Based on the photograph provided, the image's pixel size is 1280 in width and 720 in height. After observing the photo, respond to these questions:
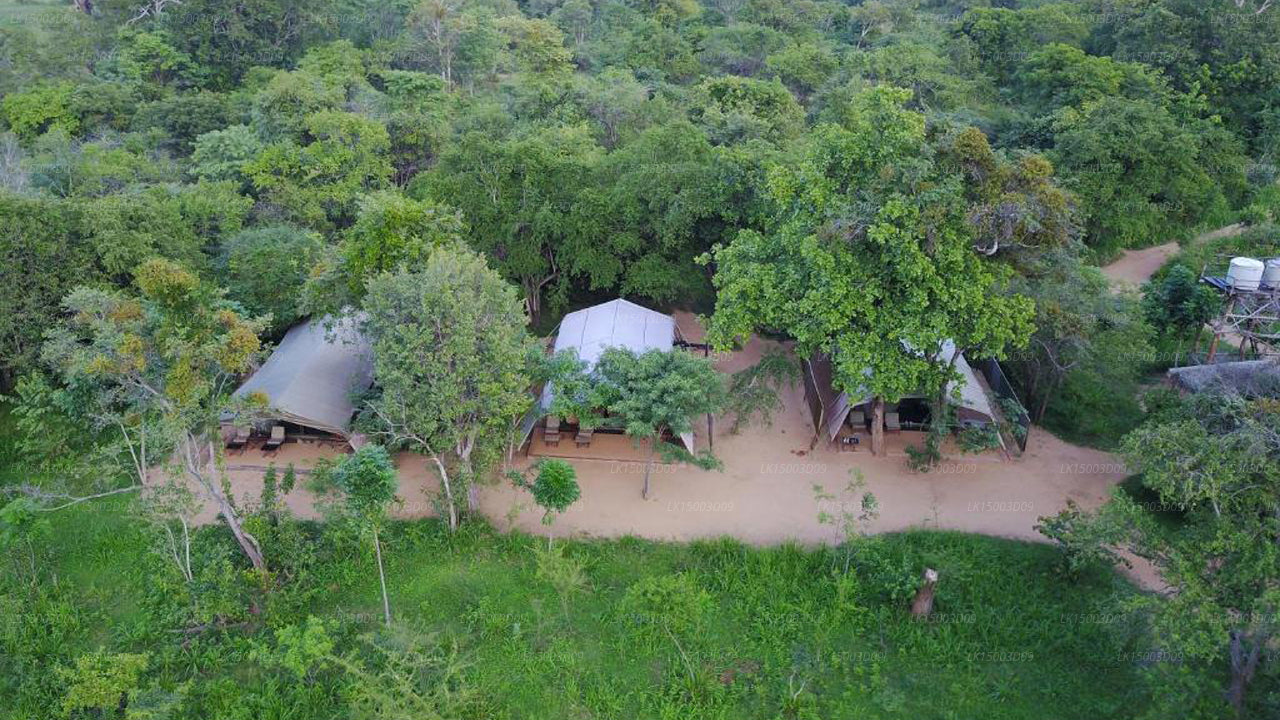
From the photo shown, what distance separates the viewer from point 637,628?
13.0 metres

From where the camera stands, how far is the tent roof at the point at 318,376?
16859 mm

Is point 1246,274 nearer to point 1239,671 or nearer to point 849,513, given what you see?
point 1239,671

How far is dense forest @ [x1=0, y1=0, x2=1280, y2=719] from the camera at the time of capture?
38.7ft

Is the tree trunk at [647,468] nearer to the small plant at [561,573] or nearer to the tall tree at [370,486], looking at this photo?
the small plant at [561,573]

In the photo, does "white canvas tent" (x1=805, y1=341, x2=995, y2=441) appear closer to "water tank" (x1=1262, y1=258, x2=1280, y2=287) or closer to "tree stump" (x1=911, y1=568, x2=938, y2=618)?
"tree stump" (x1=911, y1=568, x2=938, y2=618)

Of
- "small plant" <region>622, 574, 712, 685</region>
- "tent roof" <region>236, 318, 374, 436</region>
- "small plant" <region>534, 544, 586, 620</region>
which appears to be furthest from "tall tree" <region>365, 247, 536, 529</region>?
"small plant" <region>622, 574, 712, 685</region>

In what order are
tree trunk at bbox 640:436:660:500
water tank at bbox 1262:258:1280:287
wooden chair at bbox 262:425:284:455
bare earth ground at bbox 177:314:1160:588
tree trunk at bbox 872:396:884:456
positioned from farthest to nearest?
1. wooden chair at bbox 262:425:284:455
2. tree trunk at bbox 872:396:884:456
3. water tank at bbox 1262:258:1280:287
4. tree trunk at bbox 640:436:660:500
5. bare earth ground at bbox 177:314:1160:588

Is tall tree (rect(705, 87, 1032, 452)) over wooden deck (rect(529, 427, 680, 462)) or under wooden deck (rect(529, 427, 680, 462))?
over

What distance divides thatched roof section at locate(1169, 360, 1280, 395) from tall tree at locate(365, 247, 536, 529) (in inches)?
472

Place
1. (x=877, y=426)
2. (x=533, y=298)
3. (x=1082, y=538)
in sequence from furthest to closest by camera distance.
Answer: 1. (x=533, y=298)
2. (x=877, y=426)
3. (x=1082, y=538)

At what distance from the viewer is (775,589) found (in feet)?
45.2

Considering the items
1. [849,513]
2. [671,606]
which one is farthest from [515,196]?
[671,606]

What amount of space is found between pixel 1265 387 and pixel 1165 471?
4.20m

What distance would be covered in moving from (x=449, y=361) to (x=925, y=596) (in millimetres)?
8418
